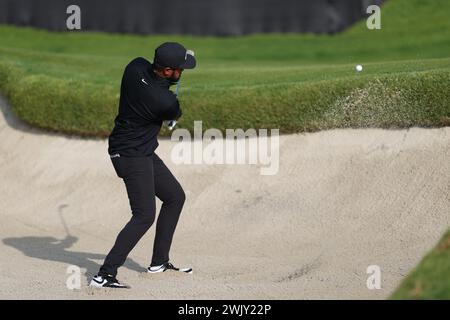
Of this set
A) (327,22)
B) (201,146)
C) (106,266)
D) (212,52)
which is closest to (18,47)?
(212,52)

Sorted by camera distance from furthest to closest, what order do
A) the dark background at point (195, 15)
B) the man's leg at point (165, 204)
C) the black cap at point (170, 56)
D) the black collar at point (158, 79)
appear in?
the dark background at point (195, 15)
the man's leg at point (165, 204)
the black collar at point (158, 79)
the black cap at point (170, 56)

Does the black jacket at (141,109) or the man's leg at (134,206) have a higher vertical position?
the black jacket at (141,109)

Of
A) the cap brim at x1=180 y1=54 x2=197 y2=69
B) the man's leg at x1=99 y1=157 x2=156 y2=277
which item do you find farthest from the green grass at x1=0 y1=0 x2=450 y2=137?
the man's leg at x1=99 y1=157 x2=156 y2=277

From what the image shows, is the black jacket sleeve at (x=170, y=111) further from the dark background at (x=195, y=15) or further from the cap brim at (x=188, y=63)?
the dark background at (x=195, y=15)

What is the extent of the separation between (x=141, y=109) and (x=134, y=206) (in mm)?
943

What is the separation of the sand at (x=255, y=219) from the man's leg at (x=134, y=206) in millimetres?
315

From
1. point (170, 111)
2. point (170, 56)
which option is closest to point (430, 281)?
point (170, 111)

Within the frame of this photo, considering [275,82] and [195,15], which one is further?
[195,15]

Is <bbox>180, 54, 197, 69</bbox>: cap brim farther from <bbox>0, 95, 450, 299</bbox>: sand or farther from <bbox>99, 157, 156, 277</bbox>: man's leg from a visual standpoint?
<bbox>0, 95, 450, 299</bbox>: sand

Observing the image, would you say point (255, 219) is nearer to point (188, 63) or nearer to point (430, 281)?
point (188, 63)

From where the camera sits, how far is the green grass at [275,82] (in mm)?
12727

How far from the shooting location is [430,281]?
22.7 feet

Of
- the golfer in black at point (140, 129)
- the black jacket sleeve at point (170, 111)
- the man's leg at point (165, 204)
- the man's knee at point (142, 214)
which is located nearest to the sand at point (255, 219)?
the man's leg at point (165, 204)

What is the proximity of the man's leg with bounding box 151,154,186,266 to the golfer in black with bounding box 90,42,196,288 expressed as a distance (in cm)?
20
